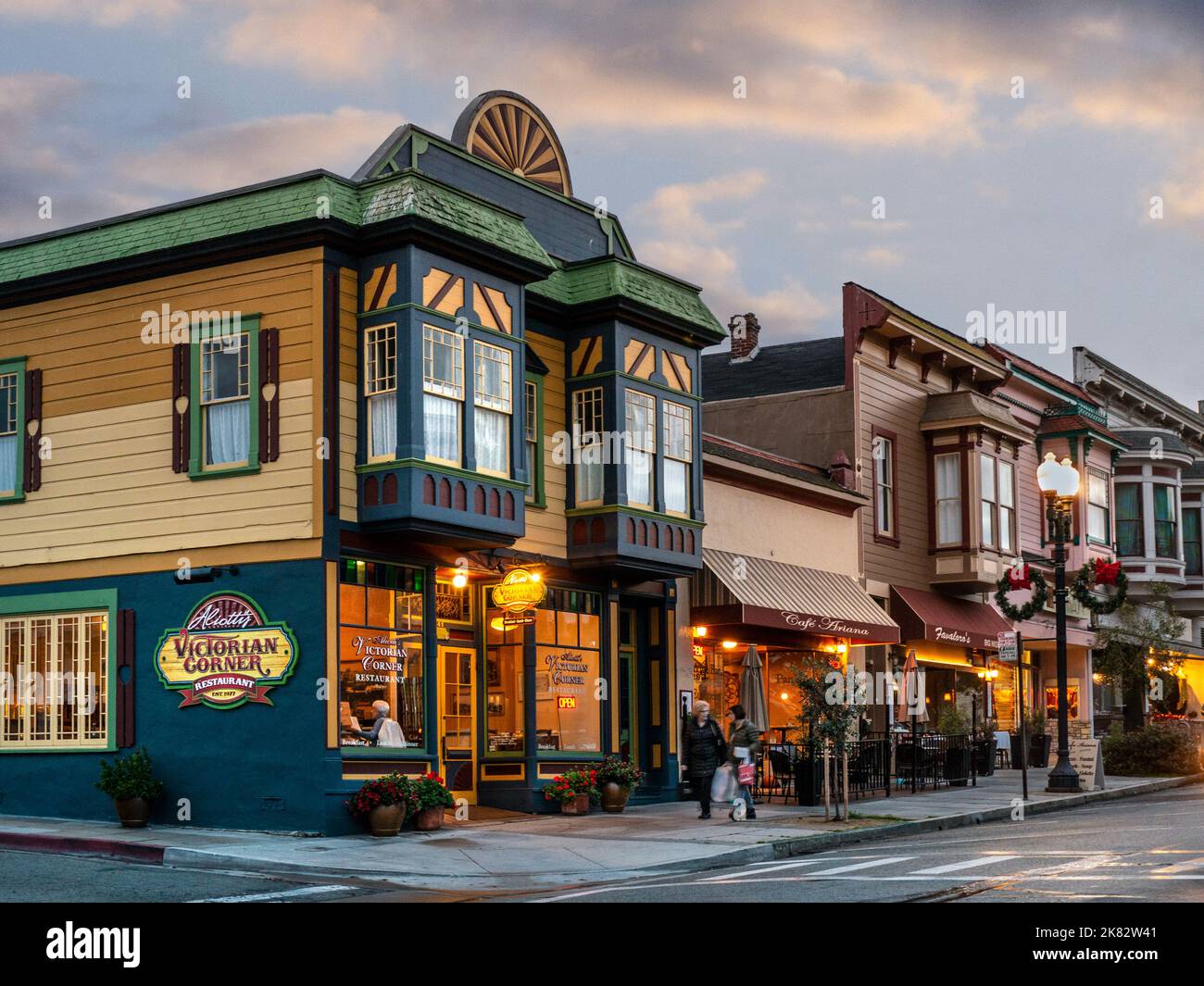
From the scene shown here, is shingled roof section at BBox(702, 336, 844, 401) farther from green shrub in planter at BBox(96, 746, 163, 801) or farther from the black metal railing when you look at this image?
green shrub in planter at BBox(96, 746, 163, 801)

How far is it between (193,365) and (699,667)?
35.9 feet

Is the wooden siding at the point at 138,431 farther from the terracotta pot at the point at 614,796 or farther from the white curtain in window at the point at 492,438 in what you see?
the terracotta pot at the point at 614,796

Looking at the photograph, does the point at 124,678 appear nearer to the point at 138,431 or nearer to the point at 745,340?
the point at 138,431

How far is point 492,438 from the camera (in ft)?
69.5

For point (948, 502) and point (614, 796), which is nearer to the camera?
point (614, 796)

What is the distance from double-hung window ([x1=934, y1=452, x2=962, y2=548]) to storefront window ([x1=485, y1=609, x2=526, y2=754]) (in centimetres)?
1488

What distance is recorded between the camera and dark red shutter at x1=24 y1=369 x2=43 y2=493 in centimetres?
2206

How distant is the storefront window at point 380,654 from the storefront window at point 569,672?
2755 millimetres

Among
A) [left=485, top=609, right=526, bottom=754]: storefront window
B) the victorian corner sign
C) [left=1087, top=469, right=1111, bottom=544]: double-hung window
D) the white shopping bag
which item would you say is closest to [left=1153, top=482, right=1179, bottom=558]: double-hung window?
[left=1087, top=469, right=1111, bottom=544]: double-hung window

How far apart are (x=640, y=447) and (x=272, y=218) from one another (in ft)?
22.8

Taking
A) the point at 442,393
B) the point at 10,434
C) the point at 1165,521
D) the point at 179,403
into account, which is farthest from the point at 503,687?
the point at 1165,521

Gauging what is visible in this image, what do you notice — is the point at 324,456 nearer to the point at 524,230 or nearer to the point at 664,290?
the point at 524,230

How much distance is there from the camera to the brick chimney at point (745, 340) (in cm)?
3759
